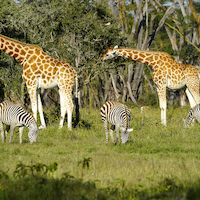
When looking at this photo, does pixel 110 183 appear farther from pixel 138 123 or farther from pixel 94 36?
pixel 94 36

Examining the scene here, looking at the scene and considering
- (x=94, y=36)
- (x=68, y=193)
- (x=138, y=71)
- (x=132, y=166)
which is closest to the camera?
(x=68, y=193)

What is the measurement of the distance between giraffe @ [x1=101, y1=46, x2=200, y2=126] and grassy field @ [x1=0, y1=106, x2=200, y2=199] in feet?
3.93

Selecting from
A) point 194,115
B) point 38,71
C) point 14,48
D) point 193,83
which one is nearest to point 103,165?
point 38,71

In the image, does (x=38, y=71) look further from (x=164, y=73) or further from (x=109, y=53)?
(x=164, y=73)

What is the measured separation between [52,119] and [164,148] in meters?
6.02

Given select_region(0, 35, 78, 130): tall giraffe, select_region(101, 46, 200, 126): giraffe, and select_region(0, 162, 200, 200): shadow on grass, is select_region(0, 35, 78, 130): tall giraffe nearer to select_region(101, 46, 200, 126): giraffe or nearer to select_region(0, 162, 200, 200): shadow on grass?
select_region(101, 46, 200, 126): giraffe

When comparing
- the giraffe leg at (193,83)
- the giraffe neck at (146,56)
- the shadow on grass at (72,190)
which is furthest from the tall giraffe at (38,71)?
the shadow on grass at (72,190)

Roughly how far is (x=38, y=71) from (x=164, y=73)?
4.72 meters

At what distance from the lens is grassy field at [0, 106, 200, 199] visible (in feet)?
17.1

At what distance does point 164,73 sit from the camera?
44.7ft

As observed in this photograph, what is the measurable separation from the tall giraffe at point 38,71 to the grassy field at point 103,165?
1.13 metres

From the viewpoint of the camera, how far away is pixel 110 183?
5.82 metres

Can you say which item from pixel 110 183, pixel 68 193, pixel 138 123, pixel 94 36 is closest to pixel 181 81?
pixel 138 123

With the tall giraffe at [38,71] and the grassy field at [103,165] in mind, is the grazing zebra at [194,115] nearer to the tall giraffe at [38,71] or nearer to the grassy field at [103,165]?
the grassy field at [103,165]
